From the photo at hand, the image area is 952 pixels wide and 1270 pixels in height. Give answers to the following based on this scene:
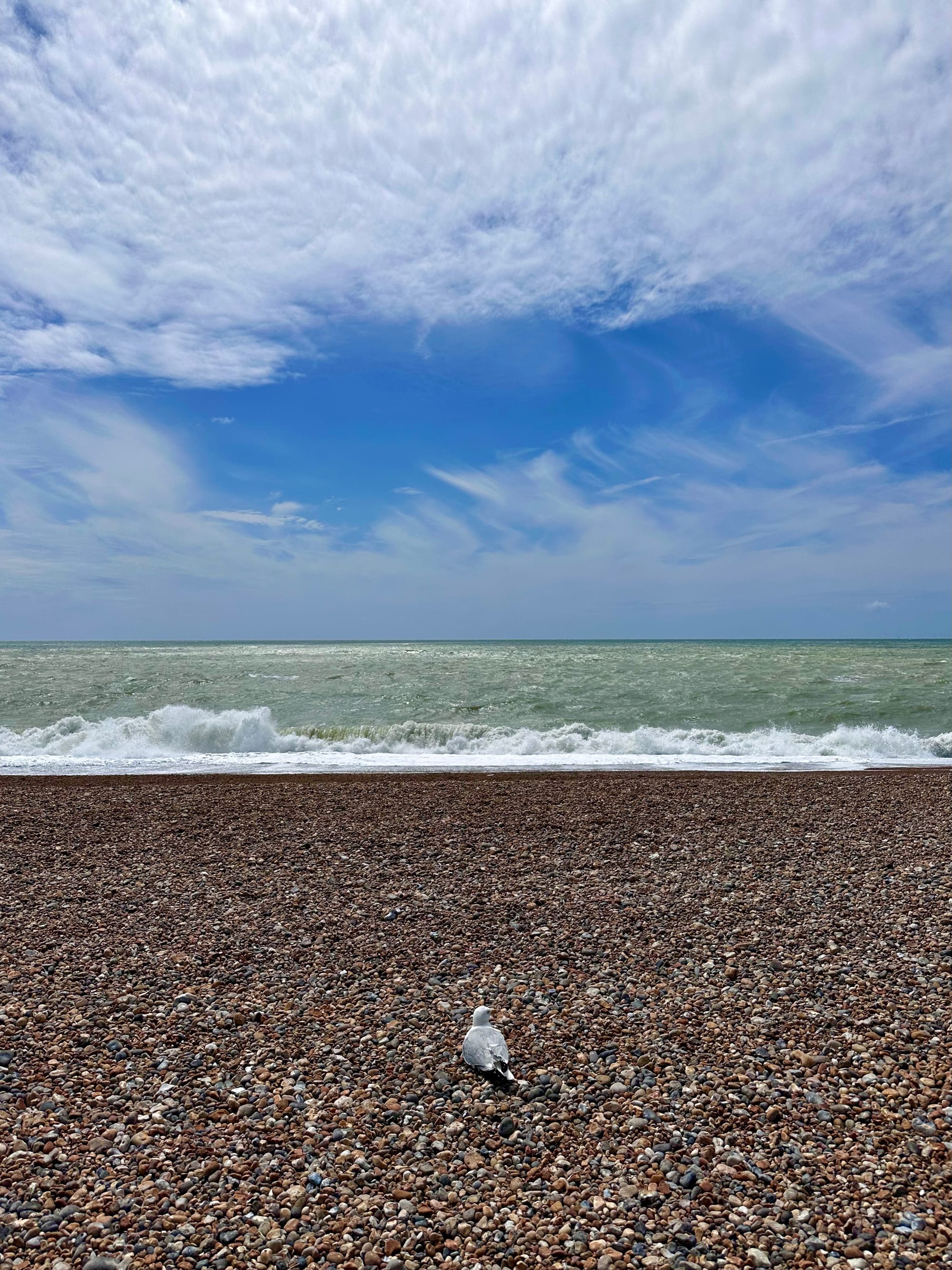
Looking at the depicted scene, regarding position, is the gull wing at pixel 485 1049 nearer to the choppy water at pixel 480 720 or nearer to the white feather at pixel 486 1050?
the white feather at pixel 486 1050

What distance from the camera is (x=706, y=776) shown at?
11961 mm

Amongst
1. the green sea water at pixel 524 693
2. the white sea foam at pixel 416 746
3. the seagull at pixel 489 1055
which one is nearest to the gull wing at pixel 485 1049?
the seagull at pixel 489 1055

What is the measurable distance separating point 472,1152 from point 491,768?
10819mm

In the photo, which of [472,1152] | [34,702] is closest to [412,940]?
[472,1152]

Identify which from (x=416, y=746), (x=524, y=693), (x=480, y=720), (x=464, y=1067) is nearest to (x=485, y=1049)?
(x=464, y=1067)

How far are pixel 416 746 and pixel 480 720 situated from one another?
10.6 ft

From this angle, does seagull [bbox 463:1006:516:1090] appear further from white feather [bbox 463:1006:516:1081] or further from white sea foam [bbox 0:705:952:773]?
white sea foam [bbox 0:705:952:773]

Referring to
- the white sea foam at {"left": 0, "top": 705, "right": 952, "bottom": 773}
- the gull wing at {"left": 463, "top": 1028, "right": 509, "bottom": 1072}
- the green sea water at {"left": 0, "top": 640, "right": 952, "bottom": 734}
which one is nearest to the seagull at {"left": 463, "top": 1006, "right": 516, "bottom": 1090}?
the gull wing at {"left": 463, "top": 1028, "right": 509, "bottom": 1072}

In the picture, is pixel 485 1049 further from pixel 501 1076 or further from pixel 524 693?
pixel 524 693

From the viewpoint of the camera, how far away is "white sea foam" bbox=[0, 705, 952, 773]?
14.6 metres

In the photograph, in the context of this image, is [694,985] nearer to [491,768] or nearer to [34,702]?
[491,768]

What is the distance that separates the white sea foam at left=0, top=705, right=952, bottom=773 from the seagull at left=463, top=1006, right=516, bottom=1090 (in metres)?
10.2

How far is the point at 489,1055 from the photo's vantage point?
11.8ft

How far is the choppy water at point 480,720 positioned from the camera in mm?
15578
